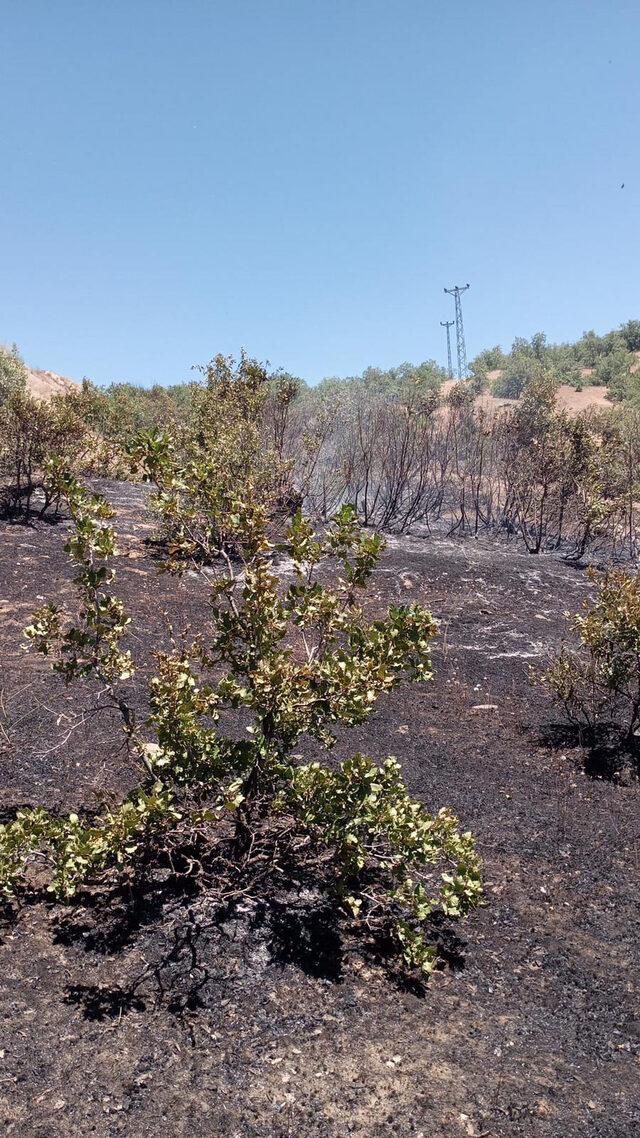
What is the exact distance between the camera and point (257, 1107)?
90.2 inches

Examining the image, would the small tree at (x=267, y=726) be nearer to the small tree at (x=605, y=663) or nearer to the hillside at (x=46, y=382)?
the small tree at (x=605, y=663)

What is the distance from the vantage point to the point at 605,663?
5.38 meters

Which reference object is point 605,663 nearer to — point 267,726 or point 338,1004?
point 267,726

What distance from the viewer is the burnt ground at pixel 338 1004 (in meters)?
2.30

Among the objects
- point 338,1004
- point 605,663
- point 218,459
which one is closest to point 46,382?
point 218,459

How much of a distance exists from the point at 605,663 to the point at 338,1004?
3433mm

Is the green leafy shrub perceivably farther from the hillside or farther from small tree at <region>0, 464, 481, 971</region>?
the hillside

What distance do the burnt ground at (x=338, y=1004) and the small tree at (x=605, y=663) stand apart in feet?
2.96

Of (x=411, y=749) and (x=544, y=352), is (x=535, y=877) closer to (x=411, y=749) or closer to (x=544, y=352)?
(x=411, y=749)

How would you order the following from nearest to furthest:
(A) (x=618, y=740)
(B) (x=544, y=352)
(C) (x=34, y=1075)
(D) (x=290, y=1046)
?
(C) (x=34, y=1075) < (D) (x=290, y=1046) < (A) (x=618, y=740) < (B) (x=544, y=352)

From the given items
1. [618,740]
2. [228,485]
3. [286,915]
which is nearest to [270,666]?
[286,915]

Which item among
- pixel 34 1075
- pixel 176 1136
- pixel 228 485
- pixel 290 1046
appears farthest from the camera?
pixel 228 485

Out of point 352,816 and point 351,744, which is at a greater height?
point 352,816

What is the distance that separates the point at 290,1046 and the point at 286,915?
0.68 metres
